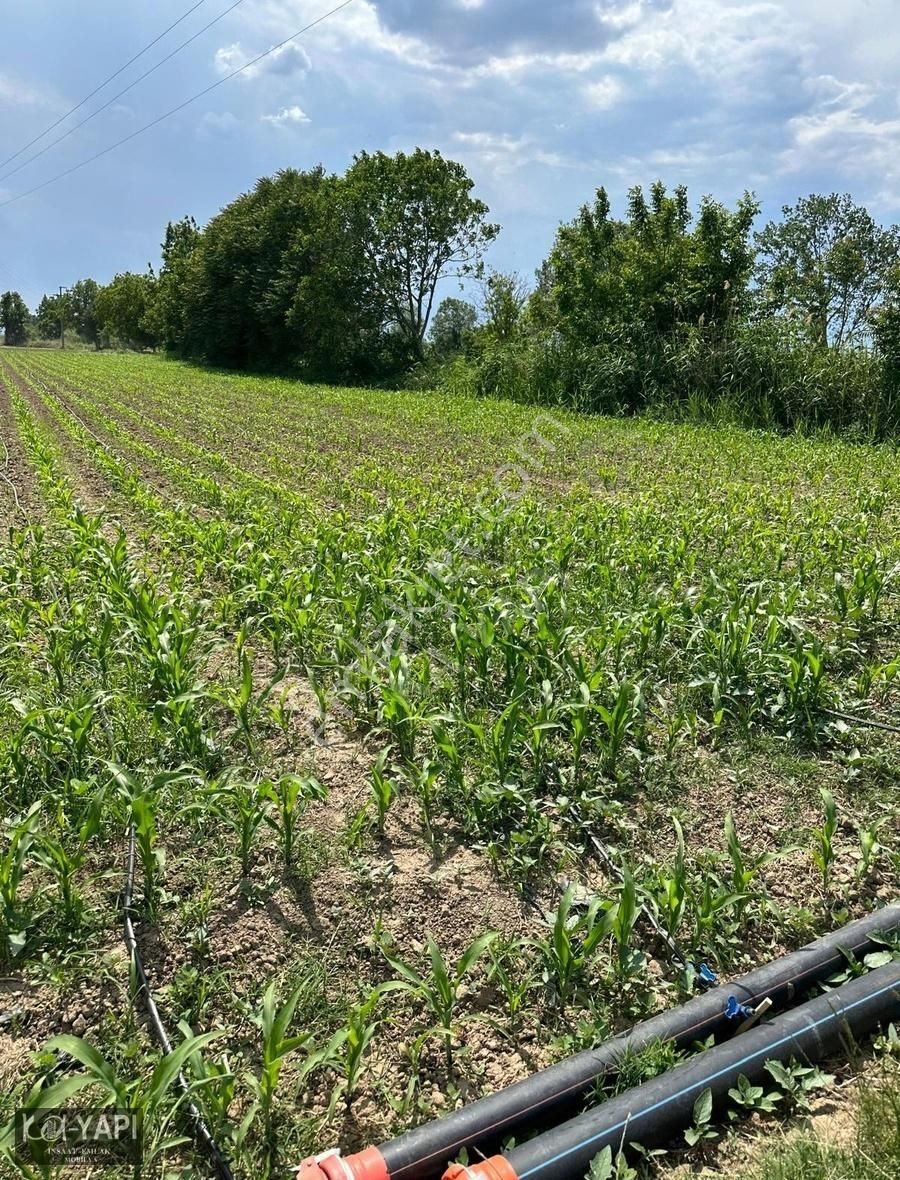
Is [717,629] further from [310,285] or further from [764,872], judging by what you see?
[310,285]

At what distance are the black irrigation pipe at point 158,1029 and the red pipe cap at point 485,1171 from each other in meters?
0.50

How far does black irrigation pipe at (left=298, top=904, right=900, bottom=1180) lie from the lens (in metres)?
1.61

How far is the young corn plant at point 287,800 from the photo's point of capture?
2510mm

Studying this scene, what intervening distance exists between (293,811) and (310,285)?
27640 mm

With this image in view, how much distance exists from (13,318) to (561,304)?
90.3 m

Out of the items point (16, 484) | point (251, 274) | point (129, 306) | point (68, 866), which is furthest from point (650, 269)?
point (129, 306)

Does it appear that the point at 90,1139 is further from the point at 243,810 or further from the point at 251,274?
the point at 251,274

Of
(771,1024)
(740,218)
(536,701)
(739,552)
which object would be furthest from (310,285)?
(771,1024)


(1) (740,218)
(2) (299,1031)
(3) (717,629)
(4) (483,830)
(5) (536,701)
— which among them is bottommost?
(2) (299,1031)

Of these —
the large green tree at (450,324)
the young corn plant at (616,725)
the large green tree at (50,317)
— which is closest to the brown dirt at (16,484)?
the young corn plant at (616,725)

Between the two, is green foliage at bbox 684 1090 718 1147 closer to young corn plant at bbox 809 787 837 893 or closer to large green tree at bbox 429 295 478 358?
young corn plant at bbox 809 787 837 893

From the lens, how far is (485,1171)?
1533 mm

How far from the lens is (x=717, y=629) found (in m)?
3.95

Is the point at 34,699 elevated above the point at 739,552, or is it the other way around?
the point at 739,552
